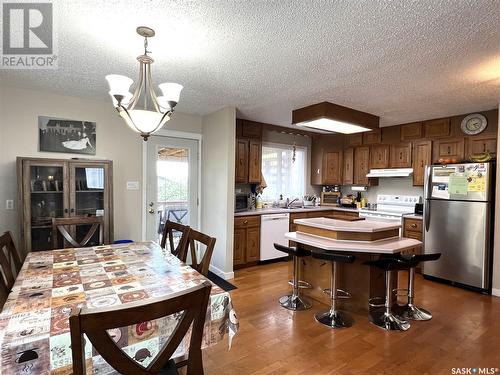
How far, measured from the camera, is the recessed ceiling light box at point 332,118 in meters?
3.44

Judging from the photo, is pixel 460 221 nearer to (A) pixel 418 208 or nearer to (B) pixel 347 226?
(A) pixel 418 208

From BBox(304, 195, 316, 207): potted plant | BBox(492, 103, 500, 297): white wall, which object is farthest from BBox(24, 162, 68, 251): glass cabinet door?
BBox(492, 103, 500, 297): white wall

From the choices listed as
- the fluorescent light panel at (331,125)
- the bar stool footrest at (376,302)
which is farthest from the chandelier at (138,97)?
the bar stool footrest at (376,302)

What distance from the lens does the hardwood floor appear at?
2.04 meters

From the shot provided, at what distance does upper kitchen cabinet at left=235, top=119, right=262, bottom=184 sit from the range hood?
6.93ft

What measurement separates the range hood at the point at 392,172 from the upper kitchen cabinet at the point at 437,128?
62 cm

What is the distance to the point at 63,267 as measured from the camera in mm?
1870

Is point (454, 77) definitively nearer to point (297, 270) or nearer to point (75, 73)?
point (297, 270)

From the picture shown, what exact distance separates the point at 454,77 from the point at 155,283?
3.21 m

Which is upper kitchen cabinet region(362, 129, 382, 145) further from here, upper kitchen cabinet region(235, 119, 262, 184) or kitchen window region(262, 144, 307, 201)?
upper kitchen cabinet region(235, 119, 262, 184)

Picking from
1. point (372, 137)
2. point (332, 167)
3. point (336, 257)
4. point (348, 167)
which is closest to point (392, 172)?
point (372, 137)

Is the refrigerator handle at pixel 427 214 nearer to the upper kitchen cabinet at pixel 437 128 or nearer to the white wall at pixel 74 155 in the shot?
the upper kitchen cabinet at pixel 437 128

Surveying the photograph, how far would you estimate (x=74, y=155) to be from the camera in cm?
347

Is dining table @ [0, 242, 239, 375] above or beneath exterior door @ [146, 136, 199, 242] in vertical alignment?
Answer: beneath
